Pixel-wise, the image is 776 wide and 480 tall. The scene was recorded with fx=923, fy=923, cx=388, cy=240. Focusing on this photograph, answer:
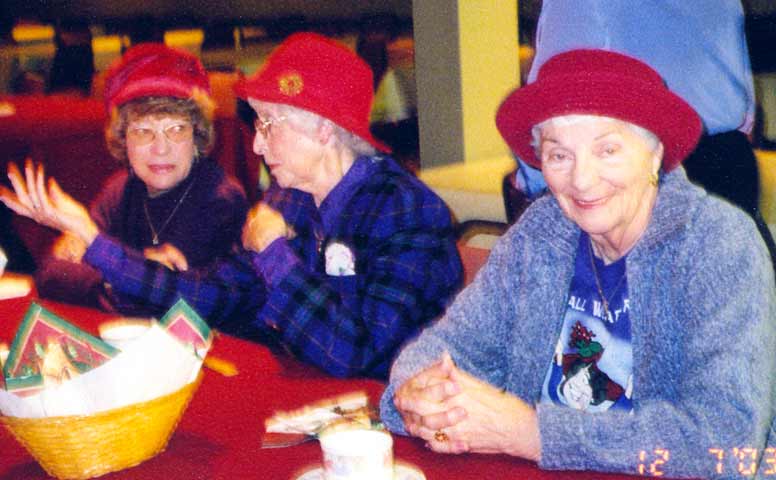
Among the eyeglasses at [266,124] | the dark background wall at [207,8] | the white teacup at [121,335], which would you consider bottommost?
the white teacup at [121,335]

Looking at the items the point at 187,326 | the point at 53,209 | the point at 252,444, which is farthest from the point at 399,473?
the point at 53,209

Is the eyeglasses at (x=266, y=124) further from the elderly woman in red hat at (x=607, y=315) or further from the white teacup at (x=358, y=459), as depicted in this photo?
the white teacup at (x=358, y=459)

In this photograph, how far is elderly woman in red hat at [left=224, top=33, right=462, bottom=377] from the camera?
184 centimetres

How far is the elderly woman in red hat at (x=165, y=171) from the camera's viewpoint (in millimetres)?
2576

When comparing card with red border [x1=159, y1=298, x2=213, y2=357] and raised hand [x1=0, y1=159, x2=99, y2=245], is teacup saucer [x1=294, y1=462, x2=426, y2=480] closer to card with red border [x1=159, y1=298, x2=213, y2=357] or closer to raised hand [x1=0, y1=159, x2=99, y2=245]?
card with red border [x1=159, y1=298, x2=213, y2=357]

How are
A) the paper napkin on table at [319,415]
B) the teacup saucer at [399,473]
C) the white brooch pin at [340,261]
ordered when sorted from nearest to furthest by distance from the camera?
the teacup saucer at [399,473] → the paper napkin on table at [319,415] → the white brooch pin at [340,261]

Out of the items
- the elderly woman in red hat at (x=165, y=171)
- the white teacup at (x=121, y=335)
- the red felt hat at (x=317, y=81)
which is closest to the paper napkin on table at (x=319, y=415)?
the white teacup at (x=121, y=335)

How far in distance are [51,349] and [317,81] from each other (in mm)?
957

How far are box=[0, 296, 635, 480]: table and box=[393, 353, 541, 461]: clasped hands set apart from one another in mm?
19

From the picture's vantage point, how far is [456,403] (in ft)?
4.70

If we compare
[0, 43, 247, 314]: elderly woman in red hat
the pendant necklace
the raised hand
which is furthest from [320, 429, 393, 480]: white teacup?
the pendant necklace

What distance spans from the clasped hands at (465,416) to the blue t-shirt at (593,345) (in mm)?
272

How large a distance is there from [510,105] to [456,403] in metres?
0.54

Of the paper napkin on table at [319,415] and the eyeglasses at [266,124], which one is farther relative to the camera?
the eyeglasses at [266,124]
